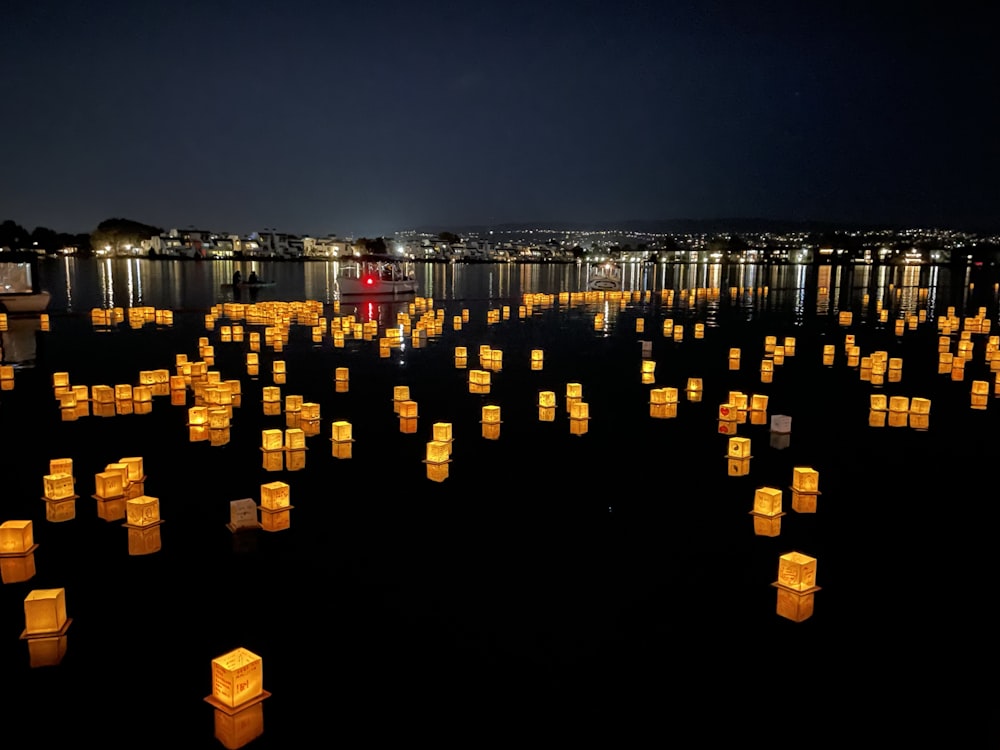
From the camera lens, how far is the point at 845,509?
7.84m

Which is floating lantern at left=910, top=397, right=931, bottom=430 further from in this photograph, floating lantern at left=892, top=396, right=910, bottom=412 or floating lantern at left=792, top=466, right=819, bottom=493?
floating lantern at left=792, top=466, right=819, bottom=493

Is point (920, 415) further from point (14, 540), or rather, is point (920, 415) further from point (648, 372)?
point (14, 540)

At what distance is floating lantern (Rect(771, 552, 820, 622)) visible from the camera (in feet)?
18.2

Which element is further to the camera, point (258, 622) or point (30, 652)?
point (258, 622)

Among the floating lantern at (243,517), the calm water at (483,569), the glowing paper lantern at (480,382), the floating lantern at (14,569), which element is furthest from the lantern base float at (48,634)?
the glowing paper lantern at (480,382)

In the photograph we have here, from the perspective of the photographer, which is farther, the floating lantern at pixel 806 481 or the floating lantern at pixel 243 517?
the floating lantern at pixel 806 481

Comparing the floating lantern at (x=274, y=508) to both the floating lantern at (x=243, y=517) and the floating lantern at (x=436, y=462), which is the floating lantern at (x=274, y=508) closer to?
the floating lantern at (x=243, y=517)

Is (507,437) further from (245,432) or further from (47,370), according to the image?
(47,370)

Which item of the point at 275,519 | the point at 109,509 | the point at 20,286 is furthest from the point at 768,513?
the point at 20,286

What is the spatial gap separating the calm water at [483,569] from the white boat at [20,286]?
1558 cm

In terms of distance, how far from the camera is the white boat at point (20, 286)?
2598 centimetres

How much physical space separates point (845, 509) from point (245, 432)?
24.9 ft

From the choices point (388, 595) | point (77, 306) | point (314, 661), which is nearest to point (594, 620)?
point (388, 595)

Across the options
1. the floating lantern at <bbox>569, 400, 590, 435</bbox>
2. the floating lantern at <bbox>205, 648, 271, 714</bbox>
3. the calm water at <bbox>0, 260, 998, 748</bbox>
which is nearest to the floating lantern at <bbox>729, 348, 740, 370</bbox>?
the calm water at <bbox>0, 260, 998, 748</bbox>
